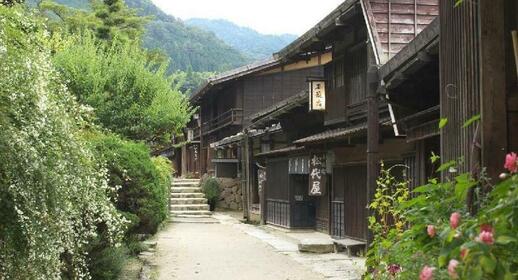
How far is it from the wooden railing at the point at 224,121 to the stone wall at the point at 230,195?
10.8 feet

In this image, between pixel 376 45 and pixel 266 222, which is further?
pixel 266 222

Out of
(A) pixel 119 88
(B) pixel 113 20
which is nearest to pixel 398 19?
(A) pixel 119 88

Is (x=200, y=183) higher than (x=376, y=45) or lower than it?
lower

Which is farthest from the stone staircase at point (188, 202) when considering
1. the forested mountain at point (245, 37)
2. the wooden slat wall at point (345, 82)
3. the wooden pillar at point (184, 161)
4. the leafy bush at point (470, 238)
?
the forested mountain at point (245, 37)

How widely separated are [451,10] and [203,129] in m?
35.6

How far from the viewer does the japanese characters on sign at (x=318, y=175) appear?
59.8 ft

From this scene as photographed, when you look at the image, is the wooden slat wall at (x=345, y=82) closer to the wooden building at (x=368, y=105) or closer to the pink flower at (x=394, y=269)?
the wooden building at (x=368, y=105)

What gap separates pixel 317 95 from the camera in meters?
17.2

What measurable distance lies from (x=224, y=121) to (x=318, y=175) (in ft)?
54.3

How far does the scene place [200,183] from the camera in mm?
35031

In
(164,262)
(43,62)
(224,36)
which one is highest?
(224,36)

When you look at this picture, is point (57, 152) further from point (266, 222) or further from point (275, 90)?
point (275, 90)

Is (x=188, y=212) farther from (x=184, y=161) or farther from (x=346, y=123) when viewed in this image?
(x=184, y=161)

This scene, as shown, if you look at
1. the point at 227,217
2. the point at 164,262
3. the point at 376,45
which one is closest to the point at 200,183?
the point at 227,217
